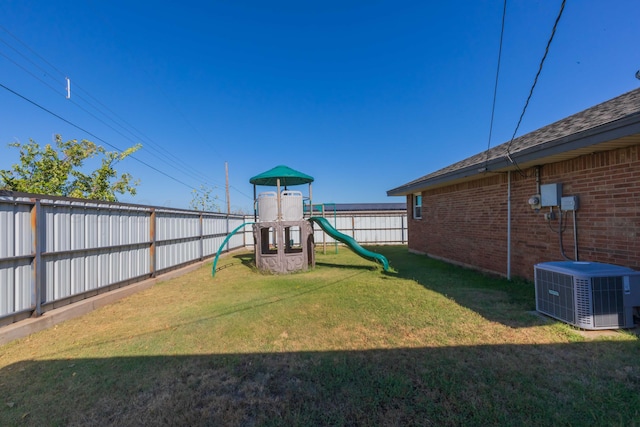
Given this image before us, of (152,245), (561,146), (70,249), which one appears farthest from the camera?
(152,245)

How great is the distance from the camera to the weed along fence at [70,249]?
13.6 ft

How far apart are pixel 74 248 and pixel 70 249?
10cm

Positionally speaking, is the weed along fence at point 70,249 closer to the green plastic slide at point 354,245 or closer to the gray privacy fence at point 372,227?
the green plastic slide at point 354,245

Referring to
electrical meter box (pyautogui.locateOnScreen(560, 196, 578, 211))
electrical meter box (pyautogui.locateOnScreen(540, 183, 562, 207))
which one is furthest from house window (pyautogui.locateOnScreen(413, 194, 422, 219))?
electrical meter box (pyautogui.locateOnScreen(560, 196, 578, 211))

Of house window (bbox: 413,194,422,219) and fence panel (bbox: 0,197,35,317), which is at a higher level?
house window (bbox: 413,194,422,219)

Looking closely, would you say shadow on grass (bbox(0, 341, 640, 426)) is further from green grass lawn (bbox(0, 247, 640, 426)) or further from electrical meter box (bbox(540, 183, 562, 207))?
electrical meter box (bbox(540, 183, 562, 207))

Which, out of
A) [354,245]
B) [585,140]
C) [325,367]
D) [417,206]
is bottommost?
[325,367]

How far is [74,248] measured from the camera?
5246 millimetres

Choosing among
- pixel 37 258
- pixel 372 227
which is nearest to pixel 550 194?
pixel 37 258

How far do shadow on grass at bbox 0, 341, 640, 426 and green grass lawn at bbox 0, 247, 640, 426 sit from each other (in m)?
0.01

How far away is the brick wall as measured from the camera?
435 centimetres

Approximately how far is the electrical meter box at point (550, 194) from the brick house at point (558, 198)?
0.02 metres

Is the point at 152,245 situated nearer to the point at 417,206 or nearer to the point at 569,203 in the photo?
the point at 569,203

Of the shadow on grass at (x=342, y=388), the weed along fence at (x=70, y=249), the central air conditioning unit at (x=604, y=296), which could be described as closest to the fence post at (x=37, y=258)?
the weed along fence at (x=70, y=249)
